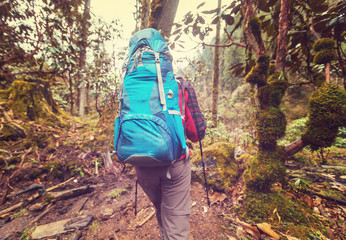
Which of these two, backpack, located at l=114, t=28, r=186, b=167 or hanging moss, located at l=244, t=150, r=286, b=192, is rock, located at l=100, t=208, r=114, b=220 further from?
hanging moss, located at l=244, t=150, r=286, b=192

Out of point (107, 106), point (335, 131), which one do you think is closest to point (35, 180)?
point (107, 106)

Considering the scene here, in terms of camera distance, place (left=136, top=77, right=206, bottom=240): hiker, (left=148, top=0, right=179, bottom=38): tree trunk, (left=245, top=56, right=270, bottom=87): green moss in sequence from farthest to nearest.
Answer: (left=148, top=0, right=179, bottom=38): tree trunk < (left=245, top=56, right=270, bottom=87): green moss < (left=136, top=77, right=206, bottom=240): hiker

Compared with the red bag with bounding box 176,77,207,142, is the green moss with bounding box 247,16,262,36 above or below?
above

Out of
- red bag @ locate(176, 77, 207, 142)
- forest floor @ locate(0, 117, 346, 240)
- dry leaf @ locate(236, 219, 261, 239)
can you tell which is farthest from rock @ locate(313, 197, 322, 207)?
red bag @ locate(176, 77, 207, 142)

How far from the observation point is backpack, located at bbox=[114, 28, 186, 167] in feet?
4.11

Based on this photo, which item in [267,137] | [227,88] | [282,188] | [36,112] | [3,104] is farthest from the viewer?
[227,88]

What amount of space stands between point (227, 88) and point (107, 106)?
70.7ft

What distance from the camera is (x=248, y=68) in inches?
102

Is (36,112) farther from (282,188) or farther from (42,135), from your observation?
(282,188)

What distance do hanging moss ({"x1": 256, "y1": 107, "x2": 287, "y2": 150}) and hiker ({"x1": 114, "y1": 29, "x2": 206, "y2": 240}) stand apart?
1.03 m


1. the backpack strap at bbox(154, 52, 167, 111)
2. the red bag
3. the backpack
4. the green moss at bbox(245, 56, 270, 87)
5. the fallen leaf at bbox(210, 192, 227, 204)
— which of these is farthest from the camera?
the fallen leaf at bbox(210, 192, 227, 204)

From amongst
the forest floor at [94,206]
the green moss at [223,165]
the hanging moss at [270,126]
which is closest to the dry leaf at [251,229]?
the forest floor at [94,206]

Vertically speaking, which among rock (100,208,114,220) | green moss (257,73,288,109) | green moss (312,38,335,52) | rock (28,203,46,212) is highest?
green moss (312,38,335,52)

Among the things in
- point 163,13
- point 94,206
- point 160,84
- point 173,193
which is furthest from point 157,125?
point 163,13
